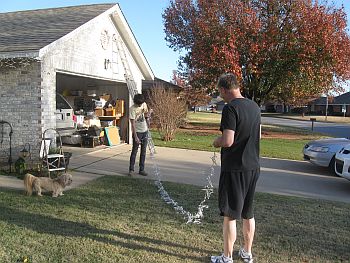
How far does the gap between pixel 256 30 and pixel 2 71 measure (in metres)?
15.5

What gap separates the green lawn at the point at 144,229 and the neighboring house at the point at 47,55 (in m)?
2.50

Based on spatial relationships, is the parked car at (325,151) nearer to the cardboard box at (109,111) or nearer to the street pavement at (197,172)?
the street pavement at (197,172)

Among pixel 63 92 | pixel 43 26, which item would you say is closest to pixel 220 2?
pixel 63 92

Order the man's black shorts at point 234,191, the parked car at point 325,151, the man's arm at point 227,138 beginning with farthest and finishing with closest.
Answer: the parked car at point 325,151 < the man's black shorts at point 234,191 < the man's arm at point 227,138

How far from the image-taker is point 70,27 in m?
9.70

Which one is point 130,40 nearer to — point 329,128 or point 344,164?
point 344,164

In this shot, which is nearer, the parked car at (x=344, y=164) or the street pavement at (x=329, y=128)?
the parked car at (x=344, y=164)

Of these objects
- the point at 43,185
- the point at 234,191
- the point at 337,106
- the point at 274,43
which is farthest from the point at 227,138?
the point at 337,106

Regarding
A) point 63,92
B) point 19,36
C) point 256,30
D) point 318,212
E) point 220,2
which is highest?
point 220,2

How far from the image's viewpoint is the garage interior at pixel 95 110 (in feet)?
43.2

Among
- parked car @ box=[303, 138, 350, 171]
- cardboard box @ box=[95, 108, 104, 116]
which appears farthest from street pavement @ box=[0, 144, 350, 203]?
cardboard box @ box=[95, 108, 104, 116]

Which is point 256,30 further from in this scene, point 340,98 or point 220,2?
point 340,98

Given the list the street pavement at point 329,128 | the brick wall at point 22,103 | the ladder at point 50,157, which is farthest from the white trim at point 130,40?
the street pavement at point 329,128

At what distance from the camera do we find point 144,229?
5070 millimetres
